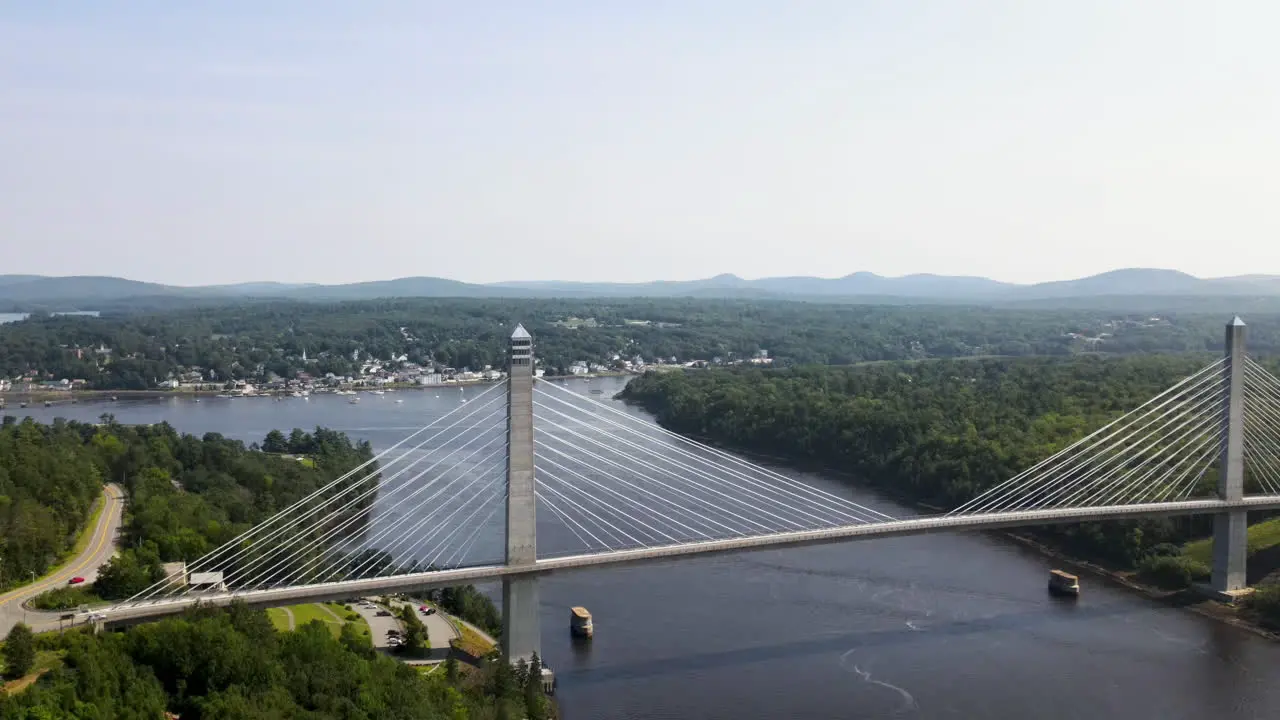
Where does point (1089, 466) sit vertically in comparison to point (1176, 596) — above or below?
above

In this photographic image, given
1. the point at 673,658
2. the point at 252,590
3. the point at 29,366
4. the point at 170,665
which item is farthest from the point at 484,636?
the point at 29,366

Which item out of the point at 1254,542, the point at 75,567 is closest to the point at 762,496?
the point at 1254,542

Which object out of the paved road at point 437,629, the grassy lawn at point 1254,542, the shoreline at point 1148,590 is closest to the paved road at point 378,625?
the paved road at point 437,629

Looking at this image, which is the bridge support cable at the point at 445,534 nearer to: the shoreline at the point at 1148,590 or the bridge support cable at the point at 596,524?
the bridge support cable at the point at 596,524

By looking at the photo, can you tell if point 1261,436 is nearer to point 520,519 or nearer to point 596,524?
point 596,524

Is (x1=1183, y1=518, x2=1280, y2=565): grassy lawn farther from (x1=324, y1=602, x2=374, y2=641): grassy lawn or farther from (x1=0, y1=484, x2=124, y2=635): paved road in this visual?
(x1=0, y1=484, x2=124, y2=635): paved road

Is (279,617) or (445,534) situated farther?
(445,534)
